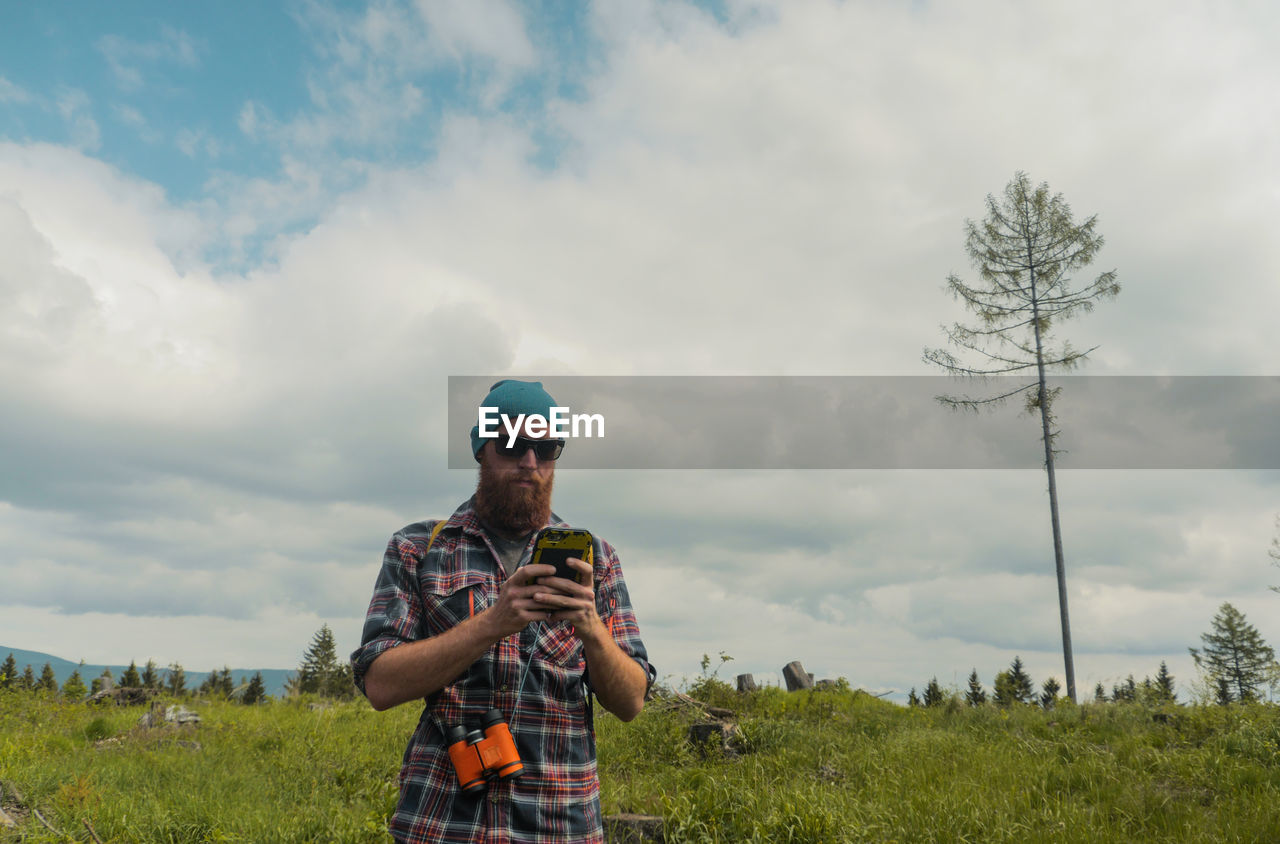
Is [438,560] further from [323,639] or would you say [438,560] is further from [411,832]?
[323,639]

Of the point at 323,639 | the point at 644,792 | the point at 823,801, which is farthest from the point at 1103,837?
the point at 323,639

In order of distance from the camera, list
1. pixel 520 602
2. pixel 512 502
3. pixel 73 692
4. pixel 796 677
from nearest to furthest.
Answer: pixel 520 602 < pixel 512 502 < pixel 73 692 < pixel 796 677

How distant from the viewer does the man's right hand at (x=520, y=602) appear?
2814 mm

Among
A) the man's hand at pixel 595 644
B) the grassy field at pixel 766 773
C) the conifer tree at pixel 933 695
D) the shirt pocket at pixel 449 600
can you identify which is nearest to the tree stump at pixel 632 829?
the grassy field at pixel 766 773

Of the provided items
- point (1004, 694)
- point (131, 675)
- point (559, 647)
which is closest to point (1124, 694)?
point (1004, 694)

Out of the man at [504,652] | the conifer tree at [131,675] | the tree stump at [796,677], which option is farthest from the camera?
the conifer tree at [131,675]

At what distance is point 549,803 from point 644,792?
6.75 metres

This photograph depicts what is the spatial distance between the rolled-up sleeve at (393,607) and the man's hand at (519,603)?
22.3 inches

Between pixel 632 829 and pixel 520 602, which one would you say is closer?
pixel 520 602

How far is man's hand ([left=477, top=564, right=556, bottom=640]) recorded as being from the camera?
2814 millimetres

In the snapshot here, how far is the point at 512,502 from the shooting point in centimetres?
351

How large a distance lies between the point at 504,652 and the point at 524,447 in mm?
868

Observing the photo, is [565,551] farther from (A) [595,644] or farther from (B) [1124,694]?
(B) [1124,694]

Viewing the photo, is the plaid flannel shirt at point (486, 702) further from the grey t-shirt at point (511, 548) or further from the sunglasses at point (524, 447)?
the sunglasses at point (524, 447)
